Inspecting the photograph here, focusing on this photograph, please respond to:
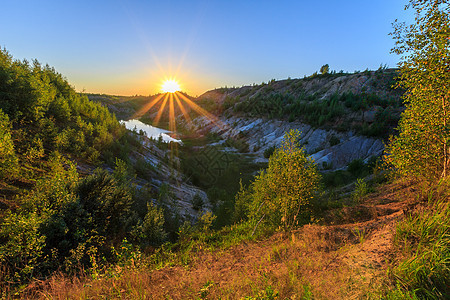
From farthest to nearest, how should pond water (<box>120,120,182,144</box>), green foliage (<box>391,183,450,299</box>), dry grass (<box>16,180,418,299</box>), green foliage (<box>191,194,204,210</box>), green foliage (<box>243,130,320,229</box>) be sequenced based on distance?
pond water (<box>120,120,182,144</box>) < green foliage (<box>191,194,204,210</box>) < green foliage (<box>243,130,320,229</box>) < dry grass (<box>16,180,418,299</box>) < green foliage (<box>391,183,450,299</box>)

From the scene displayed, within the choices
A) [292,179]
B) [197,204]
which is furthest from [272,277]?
[197,204]

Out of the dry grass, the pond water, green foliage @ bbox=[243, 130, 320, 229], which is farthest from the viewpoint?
the pond water

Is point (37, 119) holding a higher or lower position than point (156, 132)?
higher

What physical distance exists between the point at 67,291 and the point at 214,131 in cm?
6500

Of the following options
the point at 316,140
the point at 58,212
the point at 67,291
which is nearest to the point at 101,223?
the point at 58,212

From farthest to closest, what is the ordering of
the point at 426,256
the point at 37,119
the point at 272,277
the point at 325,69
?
the point at 325,69
the point at 37,119
the point at 272,277
the point at 426,256

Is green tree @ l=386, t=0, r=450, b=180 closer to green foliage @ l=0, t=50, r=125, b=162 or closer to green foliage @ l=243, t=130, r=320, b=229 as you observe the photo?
green foliage @ l=243, t=130, r=320, b=229

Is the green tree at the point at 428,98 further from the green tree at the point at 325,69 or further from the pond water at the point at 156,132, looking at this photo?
the green tree at the point at 325,69

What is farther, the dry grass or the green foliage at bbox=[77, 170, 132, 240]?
the green foliage at bbox=[77, 170, 132, 240]

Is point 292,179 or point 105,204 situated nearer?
point 292,179

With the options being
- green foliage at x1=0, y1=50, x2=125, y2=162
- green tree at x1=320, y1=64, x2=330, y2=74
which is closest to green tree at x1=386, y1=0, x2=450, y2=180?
green foliage at x1=0, y1=50, x2=125, y2=162

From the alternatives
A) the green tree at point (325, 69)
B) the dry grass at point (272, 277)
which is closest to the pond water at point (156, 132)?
the dry grass at point (272, 277)

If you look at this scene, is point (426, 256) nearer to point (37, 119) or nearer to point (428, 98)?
point (428, 98)

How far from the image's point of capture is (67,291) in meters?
5.40
